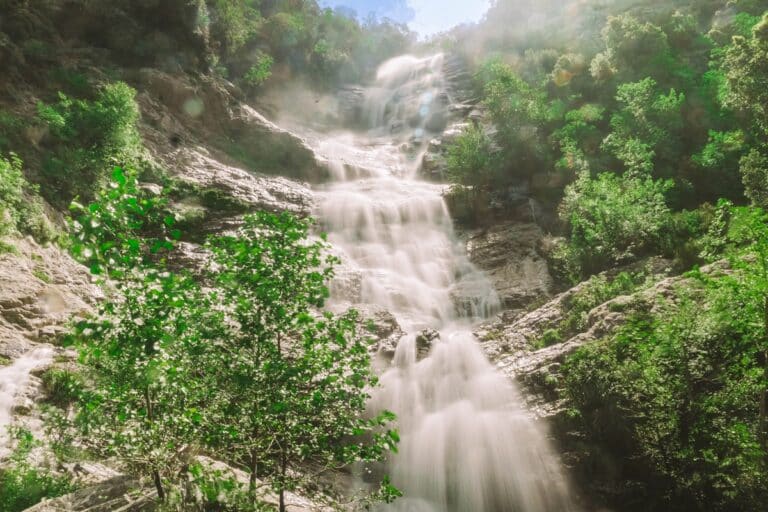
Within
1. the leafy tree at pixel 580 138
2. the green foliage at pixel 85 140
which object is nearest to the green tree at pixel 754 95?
the leafy tree at pixel 580 138

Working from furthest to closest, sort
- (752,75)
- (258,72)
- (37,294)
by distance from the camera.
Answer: (258,72), (752,75), (37,294)

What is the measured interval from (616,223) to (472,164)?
9364 mm

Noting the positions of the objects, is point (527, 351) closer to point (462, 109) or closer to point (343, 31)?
point (462, 109)

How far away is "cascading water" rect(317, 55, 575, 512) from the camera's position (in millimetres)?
10383

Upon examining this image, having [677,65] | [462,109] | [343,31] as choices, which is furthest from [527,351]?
[343,31]

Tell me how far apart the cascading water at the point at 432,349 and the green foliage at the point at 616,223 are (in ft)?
13.9

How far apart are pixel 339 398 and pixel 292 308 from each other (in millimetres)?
1177

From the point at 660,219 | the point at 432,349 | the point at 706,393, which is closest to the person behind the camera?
the point at 706,393

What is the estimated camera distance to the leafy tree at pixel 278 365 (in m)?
4.58

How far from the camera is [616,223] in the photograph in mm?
16016

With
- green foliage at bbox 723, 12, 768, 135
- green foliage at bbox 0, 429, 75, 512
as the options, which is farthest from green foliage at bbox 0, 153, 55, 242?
green foliage at bbox 723, 12, 768, 135

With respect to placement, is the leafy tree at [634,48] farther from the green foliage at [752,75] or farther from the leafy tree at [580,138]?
the green foliage at [752,75]

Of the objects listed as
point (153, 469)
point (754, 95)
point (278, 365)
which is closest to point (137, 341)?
point (278, 365)

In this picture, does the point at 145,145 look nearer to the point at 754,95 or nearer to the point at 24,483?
the point at 24,483
